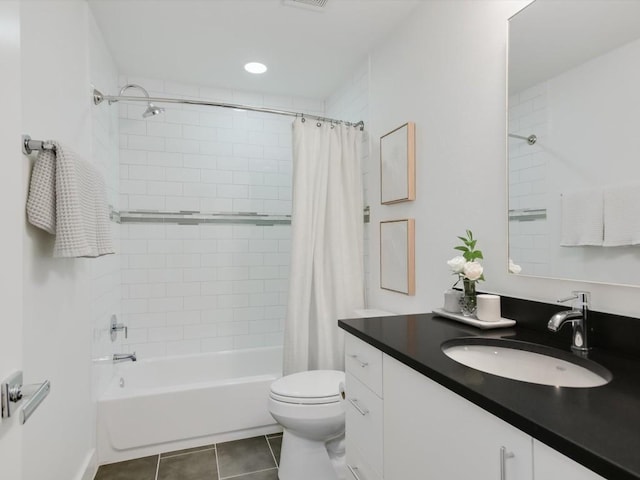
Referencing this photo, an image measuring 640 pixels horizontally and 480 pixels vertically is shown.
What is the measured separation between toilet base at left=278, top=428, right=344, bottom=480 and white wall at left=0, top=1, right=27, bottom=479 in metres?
1.42

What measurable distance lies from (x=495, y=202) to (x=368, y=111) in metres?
1.40

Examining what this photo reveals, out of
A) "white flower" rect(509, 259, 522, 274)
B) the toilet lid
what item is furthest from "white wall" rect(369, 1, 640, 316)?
the toilet lid

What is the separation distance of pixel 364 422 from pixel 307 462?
807mm

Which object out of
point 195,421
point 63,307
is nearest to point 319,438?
point 195,421

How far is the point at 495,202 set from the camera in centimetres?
155

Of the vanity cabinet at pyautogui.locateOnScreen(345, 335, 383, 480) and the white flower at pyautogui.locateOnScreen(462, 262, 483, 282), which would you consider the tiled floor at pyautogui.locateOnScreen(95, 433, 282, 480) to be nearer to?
the vanity cabinet at pyautogui.locateOnScreen(345, 335, 383, 480)

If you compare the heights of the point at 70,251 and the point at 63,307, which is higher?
the point at 70,251

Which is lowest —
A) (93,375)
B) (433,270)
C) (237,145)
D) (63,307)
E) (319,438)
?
(319,438)

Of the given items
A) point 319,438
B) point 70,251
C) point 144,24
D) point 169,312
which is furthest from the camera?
point 169,312

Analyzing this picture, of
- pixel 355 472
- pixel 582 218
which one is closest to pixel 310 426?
pixel 355 472

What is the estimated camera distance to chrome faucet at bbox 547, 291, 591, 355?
1.05 m

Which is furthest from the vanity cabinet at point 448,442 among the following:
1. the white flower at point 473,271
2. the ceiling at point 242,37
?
the ceiling at point 242,37

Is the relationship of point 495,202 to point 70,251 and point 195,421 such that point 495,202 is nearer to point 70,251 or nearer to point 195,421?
point 70,251

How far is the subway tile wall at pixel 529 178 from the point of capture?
1.31m
